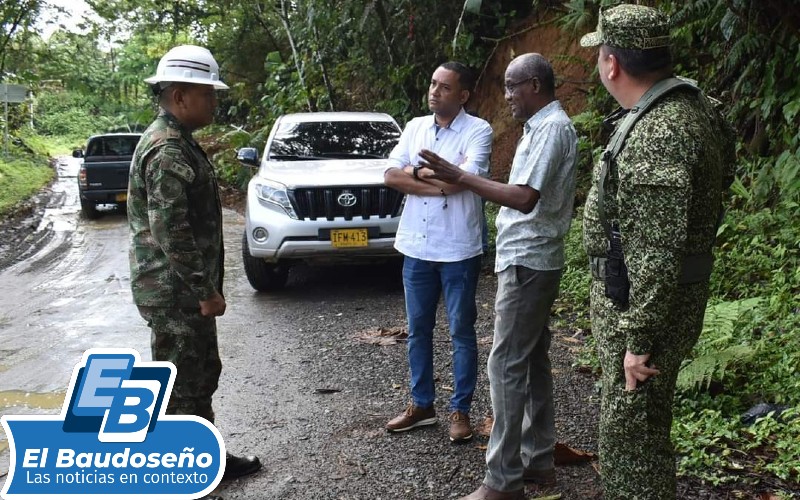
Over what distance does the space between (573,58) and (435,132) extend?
245 inches

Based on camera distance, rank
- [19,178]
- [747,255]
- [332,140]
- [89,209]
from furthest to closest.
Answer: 1. [19,178]
2. [89,209]
3. [332,140]
4. [747,255]

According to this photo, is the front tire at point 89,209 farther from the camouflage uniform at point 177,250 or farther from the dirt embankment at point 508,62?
the camouflage uniform at point 177,250

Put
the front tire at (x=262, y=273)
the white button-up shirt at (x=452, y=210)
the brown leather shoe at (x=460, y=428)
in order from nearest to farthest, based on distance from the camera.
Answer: the white button-up shirt at (x=452, y=210) < the brown leather shoe at (x=460, y=428) < the front tire at (x=262, y=273)

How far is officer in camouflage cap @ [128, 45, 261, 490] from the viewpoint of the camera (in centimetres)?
358

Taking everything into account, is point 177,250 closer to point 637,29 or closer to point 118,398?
point 118,398

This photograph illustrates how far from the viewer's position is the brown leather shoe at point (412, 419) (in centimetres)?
460

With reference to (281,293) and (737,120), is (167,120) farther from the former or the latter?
(737,120)

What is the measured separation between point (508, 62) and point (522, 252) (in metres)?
10.2

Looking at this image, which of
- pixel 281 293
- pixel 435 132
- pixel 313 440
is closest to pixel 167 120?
pixel 435 132

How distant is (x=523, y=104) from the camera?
3.65 metres

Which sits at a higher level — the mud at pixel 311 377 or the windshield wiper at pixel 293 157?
the windshield wiper at pixel 293 157

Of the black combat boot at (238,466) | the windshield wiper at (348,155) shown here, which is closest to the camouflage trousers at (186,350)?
the black combat boot at (238,466)

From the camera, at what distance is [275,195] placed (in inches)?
321

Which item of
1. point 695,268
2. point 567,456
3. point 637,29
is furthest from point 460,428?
point 637,29
